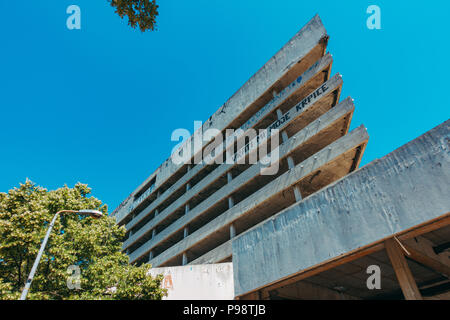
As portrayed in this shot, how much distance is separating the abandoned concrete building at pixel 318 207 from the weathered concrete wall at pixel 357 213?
0.03m

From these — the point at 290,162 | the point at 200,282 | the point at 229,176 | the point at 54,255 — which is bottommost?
the point at 200,282

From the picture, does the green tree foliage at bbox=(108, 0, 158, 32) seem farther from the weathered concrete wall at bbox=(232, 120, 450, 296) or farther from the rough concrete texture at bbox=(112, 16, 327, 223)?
the rough concrete texture at bbox=(112, 16, 327, 223)

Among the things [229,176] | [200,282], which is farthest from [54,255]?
[229,176]

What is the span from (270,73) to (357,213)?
22532mm

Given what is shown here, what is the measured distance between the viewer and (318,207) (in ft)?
29.1

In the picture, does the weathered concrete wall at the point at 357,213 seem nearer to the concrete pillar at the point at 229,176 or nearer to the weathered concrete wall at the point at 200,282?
the weathered concrete wall at the point at 200,282

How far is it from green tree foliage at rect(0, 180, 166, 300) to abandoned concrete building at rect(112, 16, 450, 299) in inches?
231

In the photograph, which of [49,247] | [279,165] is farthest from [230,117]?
[49,247]

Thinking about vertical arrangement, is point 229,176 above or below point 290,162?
above

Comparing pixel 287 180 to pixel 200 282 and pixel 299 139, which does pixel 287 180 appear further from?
pixel 200 282

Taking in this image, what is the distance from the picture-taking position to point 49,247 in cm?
1217

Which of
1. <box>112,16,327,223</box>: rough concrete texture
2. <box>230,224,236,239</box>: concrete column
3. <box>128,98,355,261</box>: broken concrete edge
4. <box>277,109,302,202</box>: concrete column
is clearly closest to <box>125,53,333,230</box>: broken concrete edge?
<box>277,109,302,202</box>: concrete column

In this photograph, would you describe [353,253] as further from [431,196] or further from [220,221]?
[220,221]
